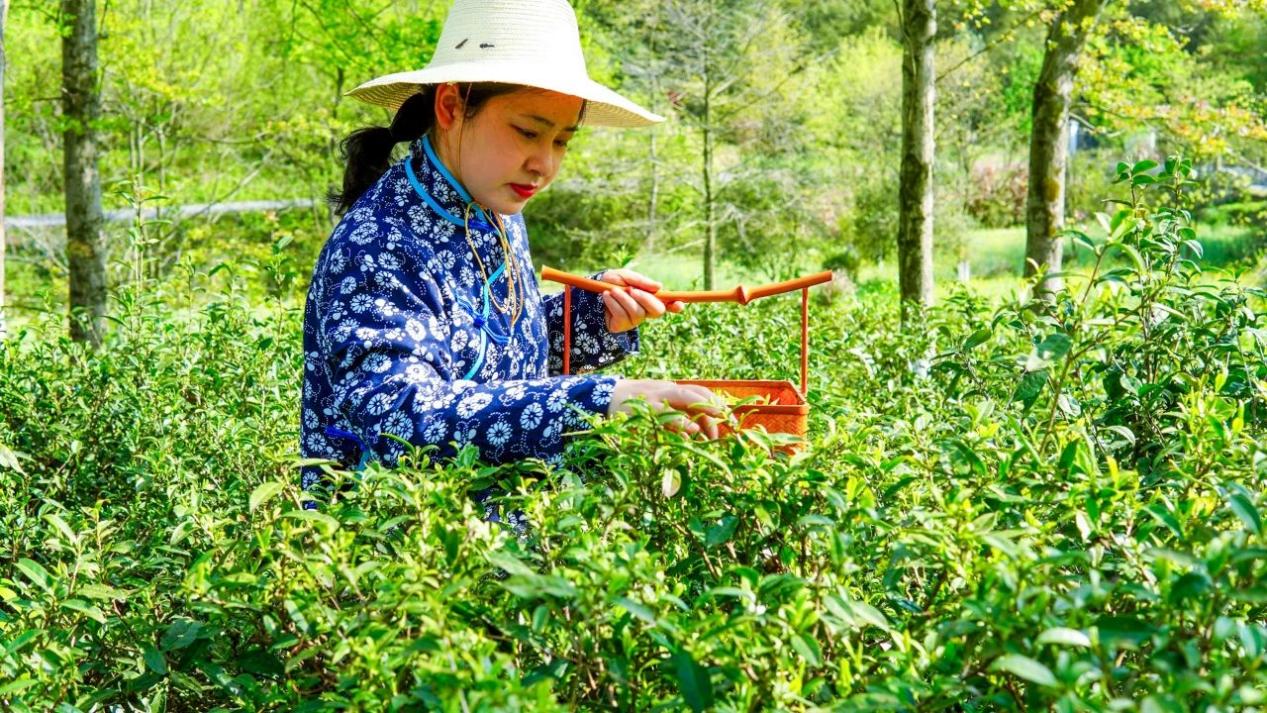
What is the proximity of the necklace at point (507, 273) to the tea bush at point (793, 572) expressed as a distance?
0.48m

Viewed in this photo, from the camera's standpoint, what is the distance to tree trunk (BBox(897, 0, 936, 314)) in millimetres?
5824

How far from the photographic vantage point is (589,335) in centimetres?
297

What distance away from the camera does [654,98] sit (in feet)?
58.3

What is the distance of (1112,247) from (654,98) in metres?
16.4

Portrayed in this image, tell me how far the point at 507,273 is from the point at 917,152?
11.9ft

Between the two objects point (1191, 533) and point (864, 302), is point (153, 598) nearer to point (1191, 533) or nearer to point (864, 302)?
point (1191, 533)

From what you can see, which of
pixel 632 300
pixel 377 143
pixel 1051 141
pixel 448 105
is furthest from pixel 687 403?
pixel 1051 141

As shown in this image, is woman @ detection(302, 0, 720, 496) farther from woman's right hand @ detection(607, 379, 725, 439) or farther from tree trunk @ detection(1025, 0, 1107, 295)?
tree trunk @ detection(1025, 0, 1107, 295)

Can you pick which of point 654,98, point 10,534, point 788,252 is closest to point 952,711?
point 10,534

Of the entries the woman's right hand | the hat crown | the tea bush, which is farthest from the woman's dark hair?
the woman's right hand

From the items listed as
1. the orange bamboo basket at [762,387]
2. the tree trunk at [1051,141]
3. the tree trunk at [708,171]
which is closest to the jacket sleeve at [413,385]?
the orange bamboo basket at [762,387]

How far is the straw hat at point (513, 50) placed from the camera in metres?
2.45

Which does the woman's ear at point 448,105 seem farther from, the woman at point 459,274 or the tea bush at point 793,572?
the tea bush at point 793,572

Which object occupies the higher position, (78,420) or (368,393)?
(368,393)
